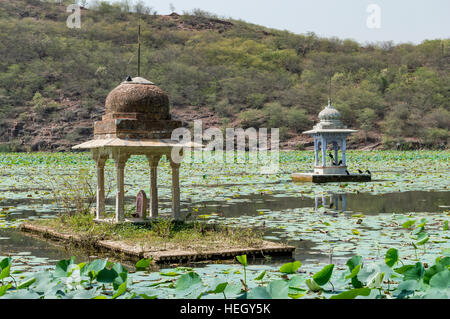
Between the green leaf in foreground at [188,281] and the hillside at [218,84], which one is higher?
the hillside at [218,84]

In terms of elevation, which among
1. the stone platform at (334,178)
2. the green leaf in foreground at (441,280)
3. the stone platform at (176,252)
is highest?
the green leaf in foreground at (441,280)

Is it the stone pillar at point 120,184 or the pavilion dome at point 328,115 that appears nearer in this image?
the stone pillar at point 120,184

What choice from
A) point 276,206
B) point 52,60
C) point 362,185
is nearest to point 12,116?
point 52,60

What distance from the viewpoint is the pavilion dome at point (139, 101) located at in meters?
10.3

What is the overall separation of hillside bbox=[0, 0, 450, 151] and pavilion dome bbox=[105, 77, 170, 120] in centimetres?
4241

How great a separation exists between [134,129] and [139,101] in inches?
19.0

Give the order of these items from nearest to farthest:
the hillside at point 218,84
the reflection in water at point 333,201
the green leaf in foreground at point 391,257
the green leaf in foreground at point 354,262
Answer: the green leaf in foreground at point 354,262 → the green leaf in foreground at point 391,257 → the reflection in water at point 333,201 → the hillside at point 218,84

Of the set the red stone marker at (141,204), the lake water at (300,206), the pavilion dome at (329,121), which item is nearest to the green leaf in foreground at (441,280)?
the lake water at (300,206)

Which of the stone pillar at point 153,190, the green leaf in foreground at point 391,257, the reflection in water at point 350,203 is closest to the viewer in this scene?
the green leaf in foreground at point 391,257

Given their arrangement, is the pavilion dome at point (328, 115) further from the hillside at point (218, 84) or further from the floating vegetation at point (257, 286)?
the hillside at point (218, 84)

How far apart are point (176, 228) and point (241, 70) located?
67.2 meters

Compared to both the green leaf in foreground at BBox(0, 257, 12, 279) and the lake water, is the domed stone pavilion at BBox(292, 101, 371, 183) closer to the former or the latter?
the lake water

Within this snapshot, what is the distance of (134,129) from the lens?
1012cm

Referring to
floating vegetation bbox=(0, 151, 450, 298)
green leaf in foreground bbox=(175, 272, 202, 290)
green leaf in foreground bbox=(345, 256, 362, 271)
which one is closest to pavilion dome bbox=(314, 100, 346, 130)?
floating vegetation bbox=(0, 151, 450, 298)
